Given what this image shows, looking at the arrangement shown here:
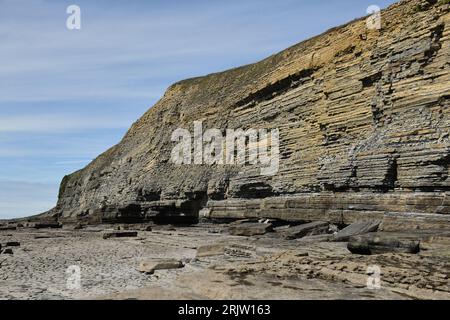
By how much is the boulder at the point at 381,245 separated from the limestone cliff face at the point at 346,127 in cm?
479

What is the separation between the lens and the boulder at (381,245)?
12.8 meters

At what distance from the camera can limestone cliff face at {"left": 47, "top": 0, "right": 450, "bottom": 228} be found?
20.8 metres

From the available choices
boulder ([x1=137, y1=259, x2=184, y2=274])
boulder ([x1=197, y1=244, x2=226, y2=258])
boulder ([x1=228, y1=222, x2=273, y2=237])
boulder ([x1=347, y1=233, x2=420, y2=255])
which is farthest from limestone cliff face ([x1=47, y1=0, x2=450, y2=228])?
boulder ([x1=137, y1=259, x2=184, y2=274])

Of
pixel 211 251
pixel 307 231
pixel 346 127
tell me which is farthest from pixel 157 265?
pixel 346 127

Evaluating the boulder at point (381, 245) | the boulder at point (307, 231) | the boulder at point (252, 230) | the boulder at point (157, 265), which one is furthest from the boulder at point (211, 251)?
the boulder at point (252, 230)

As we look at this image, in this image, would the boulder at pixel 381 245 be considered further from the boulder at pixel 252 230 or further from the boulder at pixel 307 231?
the boulder at pixel 252 230

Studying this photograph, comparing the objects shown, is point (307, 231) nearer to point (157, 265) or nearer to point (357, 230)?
point (357, 230)

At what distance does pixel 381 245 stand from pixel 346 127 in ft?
48.6

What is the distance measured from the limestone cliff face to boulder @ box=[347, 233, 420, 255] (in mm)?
4787

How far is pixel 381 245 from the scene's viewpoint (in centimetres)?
1328

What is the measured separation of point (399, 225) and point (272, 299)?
11.1 m

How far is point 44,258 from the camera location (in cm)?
1912

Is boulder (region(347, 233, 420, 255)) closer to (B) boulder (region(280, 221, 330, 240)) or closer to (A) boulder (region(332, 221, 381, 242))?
(A) boulder (region(332, 221, 381, 242))
